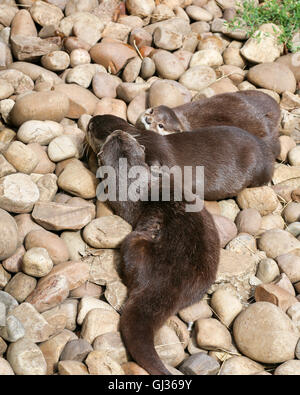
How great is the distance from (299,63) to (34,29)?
274cm

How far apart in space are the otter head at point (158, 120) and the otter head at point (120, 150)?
31.8 inches

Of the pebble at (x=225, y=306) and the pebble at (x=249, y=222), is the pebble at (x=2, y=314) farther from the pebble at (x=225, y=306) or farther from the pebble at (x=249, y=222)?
the pebble at (x=249, y=222)

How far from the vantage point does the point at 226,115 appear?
4973mm

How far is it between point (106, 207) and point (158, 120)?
4.26ft

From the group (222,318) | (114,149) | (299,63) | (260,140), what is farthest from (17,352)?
(299,63)

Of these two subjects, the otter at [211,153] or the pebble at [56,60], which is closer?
the otter at [211,153]

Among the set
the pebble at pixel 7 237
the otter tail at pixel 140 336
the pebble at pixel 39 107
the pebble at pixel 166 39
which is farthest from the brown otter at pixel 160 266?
the pebble at pixel 166 39

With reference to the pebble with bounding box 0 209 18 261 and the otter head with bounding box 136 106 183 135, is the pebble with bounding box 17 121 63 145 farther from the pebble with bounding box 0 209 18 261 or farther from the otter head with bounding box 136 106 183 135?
the pebble with bounding box 0 209 18 261

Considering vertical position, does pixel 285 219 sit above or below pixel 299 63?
below

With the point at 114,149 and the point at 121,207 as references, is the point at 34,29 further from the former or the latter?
the point at 121,207

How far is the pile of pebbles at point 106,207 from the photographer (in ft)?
9.91

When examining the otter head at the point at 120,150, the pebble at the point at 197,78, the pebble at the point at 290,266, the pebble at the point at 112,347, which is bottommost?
the pebble at the point at 112,347

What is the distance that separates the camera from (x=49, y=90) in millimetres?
4723

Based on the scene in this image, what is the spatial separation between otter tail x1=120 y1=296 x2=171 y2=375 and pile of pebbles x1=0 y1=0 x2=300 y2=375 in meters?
0.08
